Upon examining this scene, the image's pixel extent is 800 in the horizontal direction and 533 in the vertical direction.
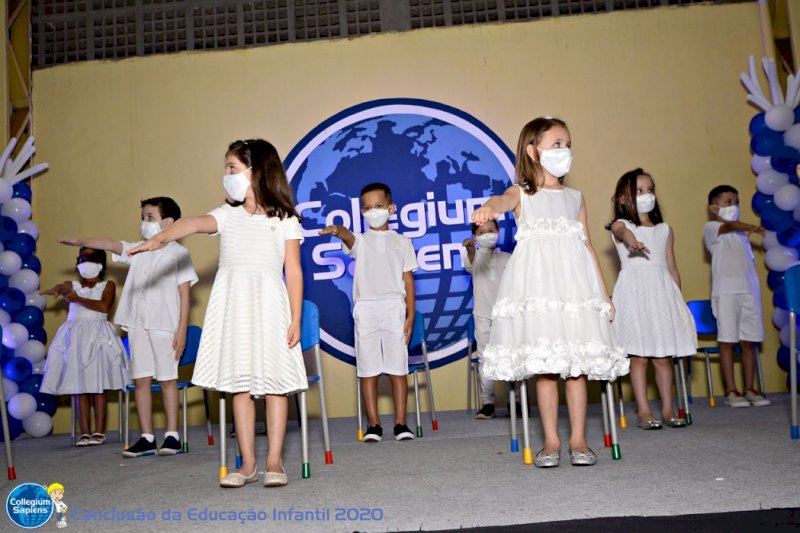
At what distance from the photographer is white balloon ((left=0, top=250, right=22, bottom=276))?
21.1 ft

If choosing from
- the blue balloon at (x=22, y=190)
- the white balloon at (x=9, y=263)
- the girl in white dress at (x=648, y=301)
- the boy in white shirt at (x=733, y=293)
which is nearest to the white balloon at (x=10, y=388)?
the white balloon at (x=9, y=263)

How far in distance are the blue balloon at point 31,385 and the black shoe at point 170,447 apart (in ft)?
7.84

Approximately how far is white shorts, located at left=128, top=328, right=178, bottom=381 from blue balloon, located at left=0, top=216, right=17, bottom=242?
8.03 ft

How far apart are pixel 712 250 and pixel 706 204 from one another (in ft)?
3.18

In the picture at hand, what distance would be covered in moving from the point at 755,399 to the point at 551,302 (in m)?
3.07

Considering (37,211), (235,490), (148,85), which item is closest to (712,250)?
(235,490)

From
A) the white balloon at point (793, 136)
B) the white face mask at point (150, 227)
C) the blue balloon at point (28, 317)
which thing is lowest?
the blue balloon at point (28, 317)

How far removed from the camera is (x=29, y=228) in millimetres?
6781

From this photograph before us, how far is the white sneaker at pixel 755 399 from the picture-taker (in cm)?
558

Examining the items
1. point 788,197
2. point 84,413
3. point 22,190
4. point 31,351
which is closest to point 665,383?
point 788,197

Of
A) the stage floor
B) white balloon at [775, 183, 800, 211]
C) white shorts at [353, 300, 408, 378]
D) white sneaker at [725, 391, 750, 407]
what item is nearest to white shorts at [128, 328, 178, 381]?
the stage floor

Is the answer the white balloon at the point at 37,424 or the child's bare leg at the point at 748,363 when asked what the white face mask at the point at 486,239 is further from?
the white balloon at the point at 37,424

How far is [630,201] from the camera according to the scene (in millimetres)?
4555

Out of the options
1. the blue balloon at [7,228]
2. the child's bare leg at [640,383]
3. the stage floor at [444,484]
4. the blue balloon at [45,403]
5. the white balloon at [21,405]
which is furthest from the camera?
the blue balloon at [45,403]
